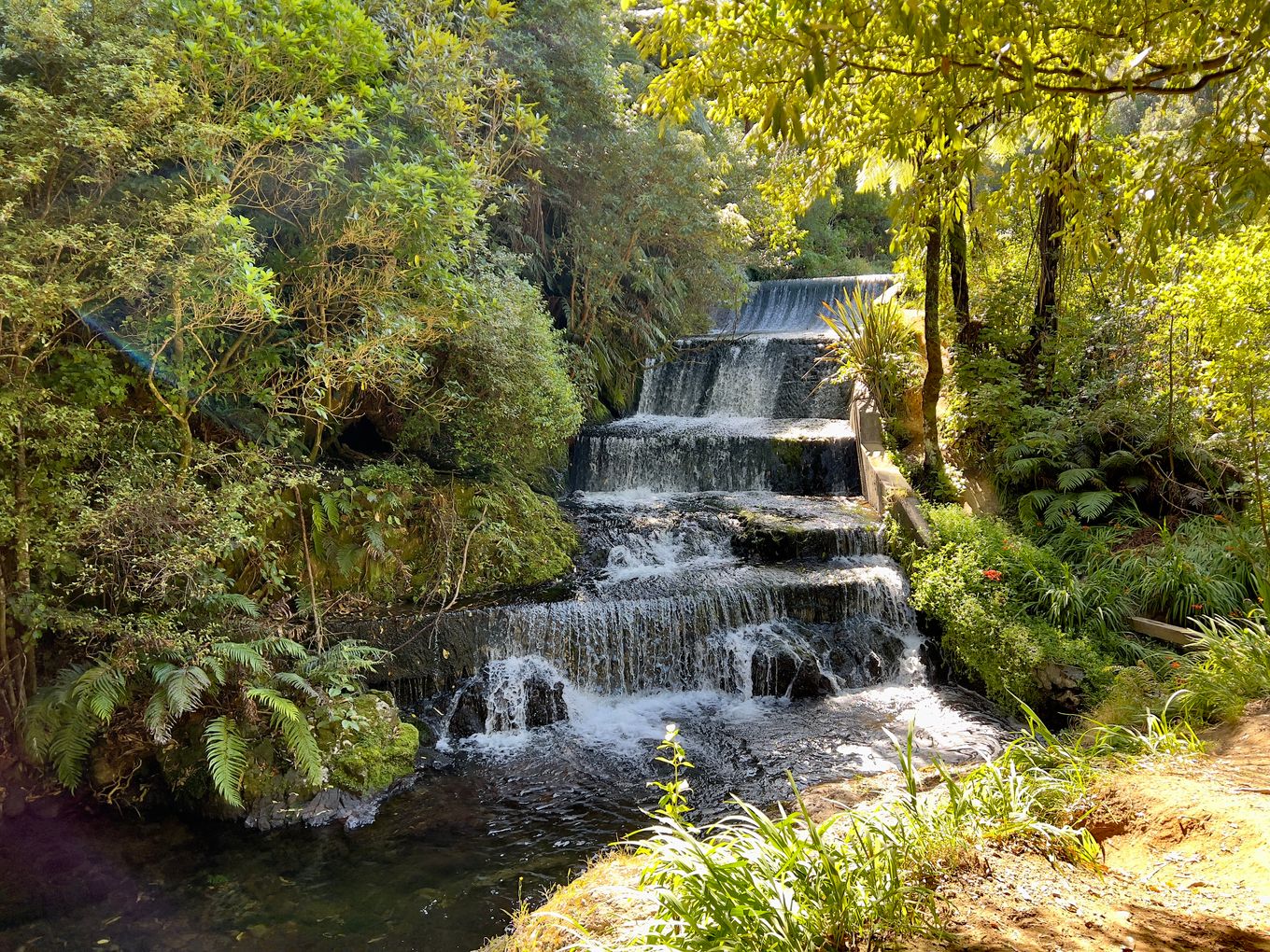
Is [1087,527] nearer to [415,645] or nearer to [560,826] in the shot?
[560,826]

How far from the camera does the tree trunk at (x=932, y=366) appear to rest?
900cm

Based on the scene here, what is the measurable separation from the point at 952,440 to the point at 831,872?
878 centimetres

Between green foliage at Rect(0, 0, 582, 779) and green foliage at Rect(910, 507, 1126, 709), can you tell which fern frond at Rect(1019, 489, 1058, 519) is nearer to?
green foliage at Rect(910, 507, 1126, 709)

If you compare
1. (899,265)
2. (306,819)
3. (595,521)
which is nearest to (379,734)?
(306,819)

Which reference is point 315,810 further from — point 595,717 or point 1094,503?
point 1094,503

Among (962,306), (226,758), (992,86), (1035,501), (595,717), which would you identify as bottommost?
(595,717)

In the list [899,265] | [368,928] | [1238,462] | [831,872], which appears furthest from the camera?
[1238,462]

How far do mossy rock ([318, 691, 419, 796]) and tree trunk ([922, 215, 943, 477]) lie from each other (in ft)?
24.4

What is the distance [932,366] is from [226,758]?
8.96 metres

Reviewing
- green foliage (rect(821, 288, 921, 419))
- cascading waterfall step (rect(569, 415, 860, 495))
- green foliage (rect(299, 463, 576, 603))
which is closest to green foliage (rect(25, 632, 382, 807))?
green foliage (rect(299, 463, 576, 603))

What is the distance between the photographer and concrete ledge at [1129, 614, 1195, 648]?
6225mm

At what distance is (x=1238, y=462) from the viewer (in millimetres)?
6723

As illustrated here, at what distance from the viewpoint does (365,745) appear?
6.15 meters

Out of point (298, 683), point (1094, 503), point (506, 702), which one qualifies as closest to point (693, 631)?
point (506, 702)
